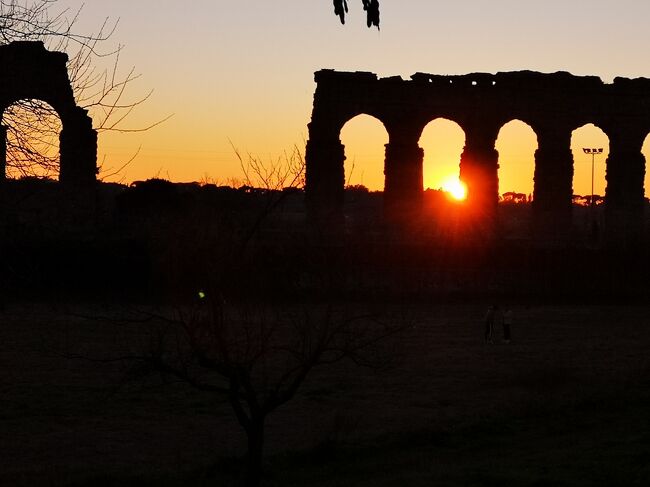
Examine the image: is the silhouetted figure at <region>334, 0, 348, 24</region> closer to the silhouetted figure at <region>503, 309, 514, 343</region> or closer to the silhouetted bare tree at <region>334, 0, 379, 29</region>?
the silhouetted bare tree at <region>334, 0, 379, 29</region>

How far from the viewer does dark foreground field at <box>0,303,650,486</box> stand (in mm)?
12945

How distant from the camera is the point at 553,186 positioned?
40.6m

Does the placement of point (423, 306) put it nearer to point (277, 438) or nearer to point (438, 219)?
point (438, 219)

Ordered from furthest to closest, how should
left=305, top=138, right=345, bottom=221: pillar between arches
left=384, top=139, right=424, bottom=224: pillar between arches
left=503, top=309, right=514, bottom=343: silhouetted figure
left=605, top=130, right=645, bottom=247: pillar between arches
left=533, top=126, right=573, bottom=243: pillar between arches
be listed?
1. left=605, top=130, right=645, bottom=247: pillar between arches
2. left=533, top=126, right=573, bottom=243: pillar between arches
3. left=384, top=139, right=424, bottom=224: pillar between arches
4. left=305, top=138, right=345, bottom=221: pillar between arches
5. left=503, top=309, right=514, bottom=343: silhouetted figure

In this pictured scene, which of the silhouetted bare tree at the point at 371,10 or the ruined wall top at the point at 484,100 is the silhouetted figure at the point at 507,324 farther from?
the silhouetted bare tree at the point at 371,10

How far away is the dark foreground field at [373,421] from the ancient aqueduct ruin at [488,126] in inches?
524

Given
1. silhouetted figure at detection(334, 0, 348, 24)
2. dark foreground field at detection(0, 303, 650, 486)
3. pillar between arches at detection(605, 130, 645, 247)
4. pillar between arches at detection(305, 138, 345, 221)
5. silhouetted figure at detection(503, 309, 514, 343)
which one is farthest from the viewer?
pillar between arches at detection(605, 130, 645, 247)

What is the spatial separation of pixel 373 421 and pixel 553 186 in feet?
81.2

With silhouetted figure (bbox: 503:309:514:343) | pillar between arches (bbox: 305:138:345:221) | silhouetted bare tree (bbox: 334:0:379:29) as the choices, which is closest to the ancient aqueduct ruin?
pillar between arches (bbox: 305:138:345:221)

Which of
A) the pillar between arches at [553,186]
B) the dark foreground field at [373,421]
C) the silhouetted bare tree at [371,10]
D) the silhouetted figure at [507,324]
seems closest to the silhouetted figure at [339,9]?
the silhouetted bare tree at [371,10]

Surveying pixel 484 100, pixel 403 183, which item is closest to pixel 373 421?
pixel 403 183

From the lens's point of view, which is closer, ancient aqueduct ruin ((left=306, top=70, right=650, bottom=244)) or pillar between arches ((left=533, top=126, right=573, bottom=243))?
ancient aqueduct ruin ((left=306, top=70, right=650, bottom=244))

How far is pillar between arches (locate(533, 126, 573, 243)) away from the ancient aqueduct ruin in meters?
0.04

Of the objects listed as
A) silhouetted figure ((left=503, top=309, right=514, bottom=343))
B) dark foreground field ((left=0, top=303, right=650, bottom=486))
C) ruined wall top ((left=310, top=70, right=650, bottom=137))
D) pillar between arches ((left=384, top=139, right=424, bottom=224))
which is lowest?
dark foreground field ((left=0, top=303, right=650, bottom=486))
